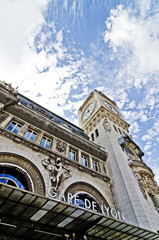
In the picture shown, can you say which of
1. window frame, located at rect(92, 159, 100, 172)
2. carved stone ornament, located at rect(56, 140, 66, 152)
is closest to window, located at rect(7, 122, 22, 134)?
carved stone ornament, located at rect(56, 140, 66, 152)

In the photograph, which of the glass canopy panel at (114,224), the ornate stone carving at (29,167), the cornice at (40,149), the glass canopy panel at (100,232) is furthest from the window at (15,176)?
the glass canopy panel at (114,224)

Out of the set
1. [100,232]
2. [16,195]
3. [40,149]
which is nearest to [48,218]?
[16,195]

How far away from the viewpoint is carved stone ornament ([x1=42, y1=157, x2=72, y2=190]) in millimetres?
12008

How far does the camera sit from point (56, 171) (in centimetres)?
1271

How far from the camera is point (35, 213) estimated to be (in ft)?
25.9

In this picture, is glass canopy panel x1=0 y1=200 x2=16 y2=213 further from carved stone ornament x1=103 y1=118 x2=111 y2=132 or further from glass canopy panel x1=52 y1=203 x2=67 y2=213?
carved stone ornament x1=103 y1=118 x2=111 y2=132

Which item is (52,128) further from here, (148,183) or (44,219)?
(148,183)

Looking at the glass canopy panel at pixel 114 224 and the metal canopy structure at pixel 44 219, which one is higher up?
the glass canopy panel at pixel 114 224

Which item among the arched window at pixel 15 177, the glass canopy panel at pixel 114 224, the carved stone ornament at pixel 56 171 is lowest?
the glass canopy panel at pixel 114 224

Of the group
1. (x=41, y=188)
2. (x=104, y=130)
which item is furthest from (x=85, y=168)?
(x=104, y=130)

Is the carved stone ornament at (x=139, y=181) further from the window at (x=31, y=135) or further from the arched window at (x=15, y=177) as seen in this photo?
the window at (x=31, y=135)

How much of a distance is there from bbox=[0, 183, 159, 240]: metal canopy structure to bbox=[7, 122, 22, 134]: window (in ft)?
25.1

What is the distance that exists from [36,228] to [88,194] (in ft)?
22.0

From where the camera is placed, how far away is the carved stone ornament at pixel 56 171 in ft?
39.4
